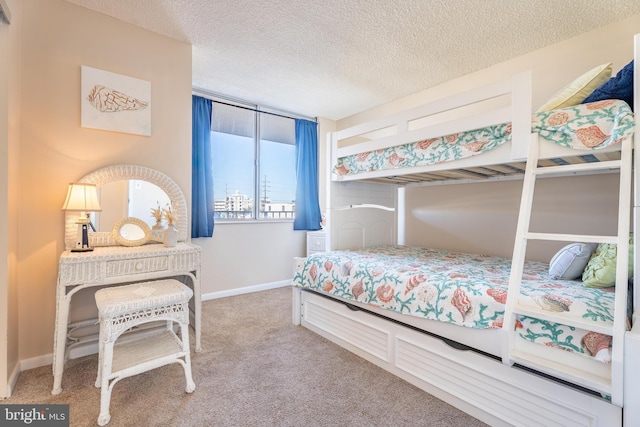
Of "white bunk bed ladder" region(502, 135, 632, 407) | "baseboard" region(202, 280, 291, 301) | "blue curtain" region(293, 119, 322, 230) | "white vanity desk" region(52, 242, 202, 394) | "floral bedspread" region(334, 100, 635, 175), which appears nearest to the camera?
"white bunk bed ladder" region(502, 135, 632, 407)

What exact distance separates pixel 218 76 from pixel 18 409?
2.95 metres

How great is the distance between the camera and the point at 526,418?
1354mm

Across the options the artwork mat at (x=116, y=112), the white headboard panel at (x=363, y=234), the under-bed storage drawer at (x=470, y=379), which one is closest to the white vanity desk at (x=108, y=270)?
the artwork mat at (x=116, y=112)

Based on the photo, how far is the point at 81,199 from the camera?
6.34 ft

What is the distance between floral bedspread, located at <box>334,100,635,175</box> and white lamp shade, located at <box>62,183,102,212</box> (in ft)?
6.65

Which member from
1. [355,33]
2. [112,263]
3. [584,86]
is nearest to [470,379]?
[584,86]

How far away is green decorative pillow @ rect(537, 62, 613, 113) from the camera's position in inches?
61.0

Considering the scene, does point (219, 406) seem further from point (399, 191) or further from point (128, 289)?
point (399, 191)

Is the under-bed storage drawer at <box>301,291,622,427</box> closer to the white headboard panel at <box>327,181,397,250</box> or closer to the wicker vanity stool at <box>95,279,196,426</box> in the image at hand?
the white headboard panel at <box>327,181,397,250</box>

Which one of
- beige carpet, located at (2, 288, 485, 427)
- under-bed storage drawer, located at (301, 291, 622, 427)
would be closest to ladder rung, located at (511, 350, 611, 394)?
under-bed storage drawer, located at (301, 291, 622, 427)

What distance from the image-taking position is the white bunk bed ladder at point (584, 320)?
3.57 ft

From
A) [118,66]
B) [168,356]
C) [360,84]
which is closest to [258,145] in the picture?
[360,84]

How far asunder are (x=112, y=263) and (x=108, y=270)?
0.05 meters

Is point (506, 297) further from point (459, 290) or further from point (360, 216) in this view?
point (360, 216)
